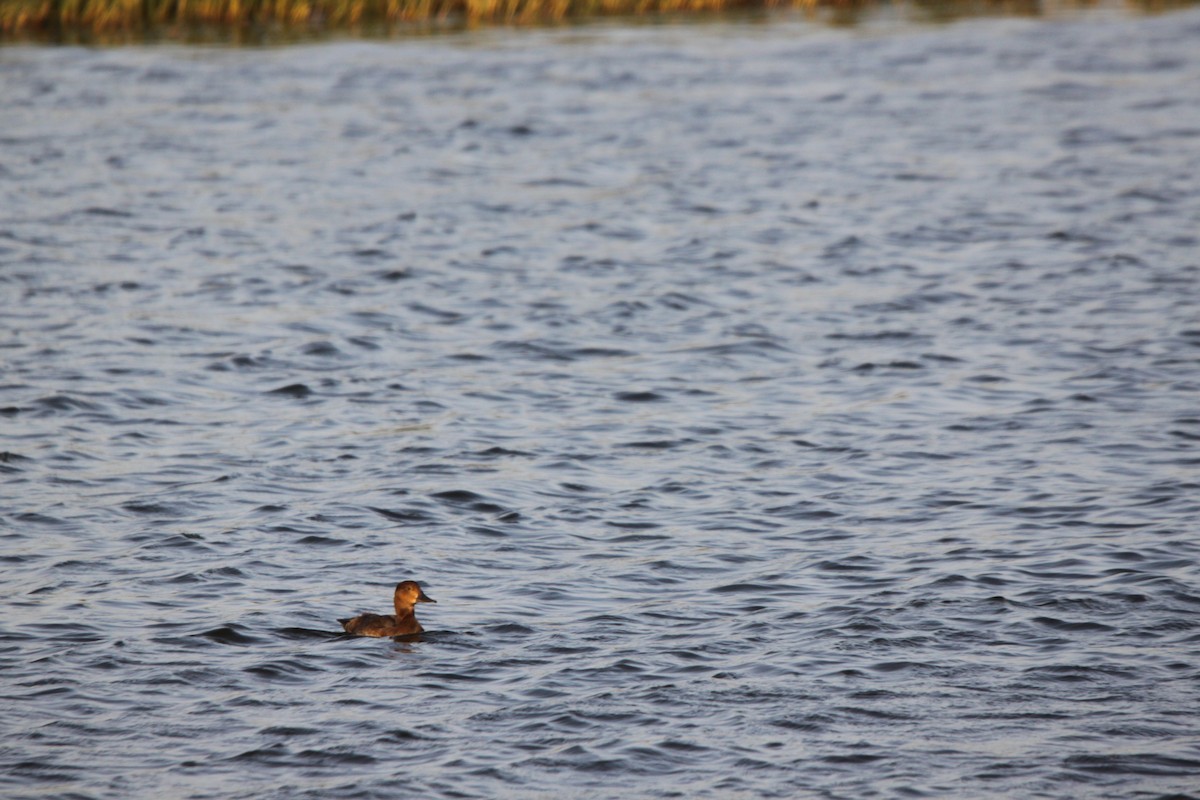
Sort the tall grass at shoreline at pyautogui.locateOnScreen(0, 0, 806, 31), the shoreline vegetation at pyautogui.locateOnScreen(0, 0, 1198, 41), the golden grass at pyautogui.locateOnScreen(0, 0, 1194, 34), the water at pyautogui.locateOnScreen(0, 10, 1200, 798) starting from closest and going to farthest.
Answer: the water at pyautogui.locateOnScreen(0, 10, 1200, 798), the tall grass at shoreline at pyautogui.locateOnScreen(0, 0, 806, 31), the golden grass at pyautogui.locateOnScreen(0, 0, 1194, 34), the shoreline vegetation at pyautogui.locateOnScreen(0, 0, 1198, 41)

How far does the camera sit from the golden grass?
117 feet

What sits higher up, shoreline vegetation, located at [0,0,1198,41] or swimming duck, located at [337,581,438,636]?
shoreline vegetation, located at [0,0,1198,41]

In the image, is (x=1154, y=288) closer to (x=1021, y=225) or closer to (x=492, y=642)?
(x=1021, y=225)

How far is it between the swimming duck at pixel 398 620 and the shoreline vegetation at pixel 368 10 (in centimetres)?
2827

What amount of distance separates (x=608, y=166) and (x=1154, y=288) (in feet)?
32.3

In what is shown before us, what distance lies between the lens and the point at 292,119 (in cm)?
2861

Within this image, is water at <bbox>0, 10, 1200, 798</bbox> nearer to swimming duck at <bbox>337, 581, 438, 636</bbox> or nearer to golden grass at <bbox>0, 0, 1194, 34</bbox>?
swimming duck at <bbox>337, 581, 438, 636</bbox>

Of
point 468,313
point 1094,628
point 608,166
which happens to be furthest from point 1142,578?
point 608,166

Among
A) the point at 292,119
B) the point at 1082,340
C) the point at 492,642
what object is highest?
the point at 292,119

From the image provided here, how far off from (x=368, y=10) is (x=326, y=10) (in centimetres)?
99

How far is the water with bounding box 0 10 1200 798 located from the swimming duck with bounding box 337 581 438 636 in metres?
0.10

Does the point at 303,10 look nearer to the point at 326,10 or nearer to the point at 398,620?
the point at 326,10

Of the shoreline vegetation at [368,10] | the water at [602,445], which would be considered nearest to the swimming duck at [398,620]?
the water at [602,445]

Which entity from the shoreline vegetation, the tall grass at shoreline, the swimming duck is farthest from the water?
the shoreline vegetation
